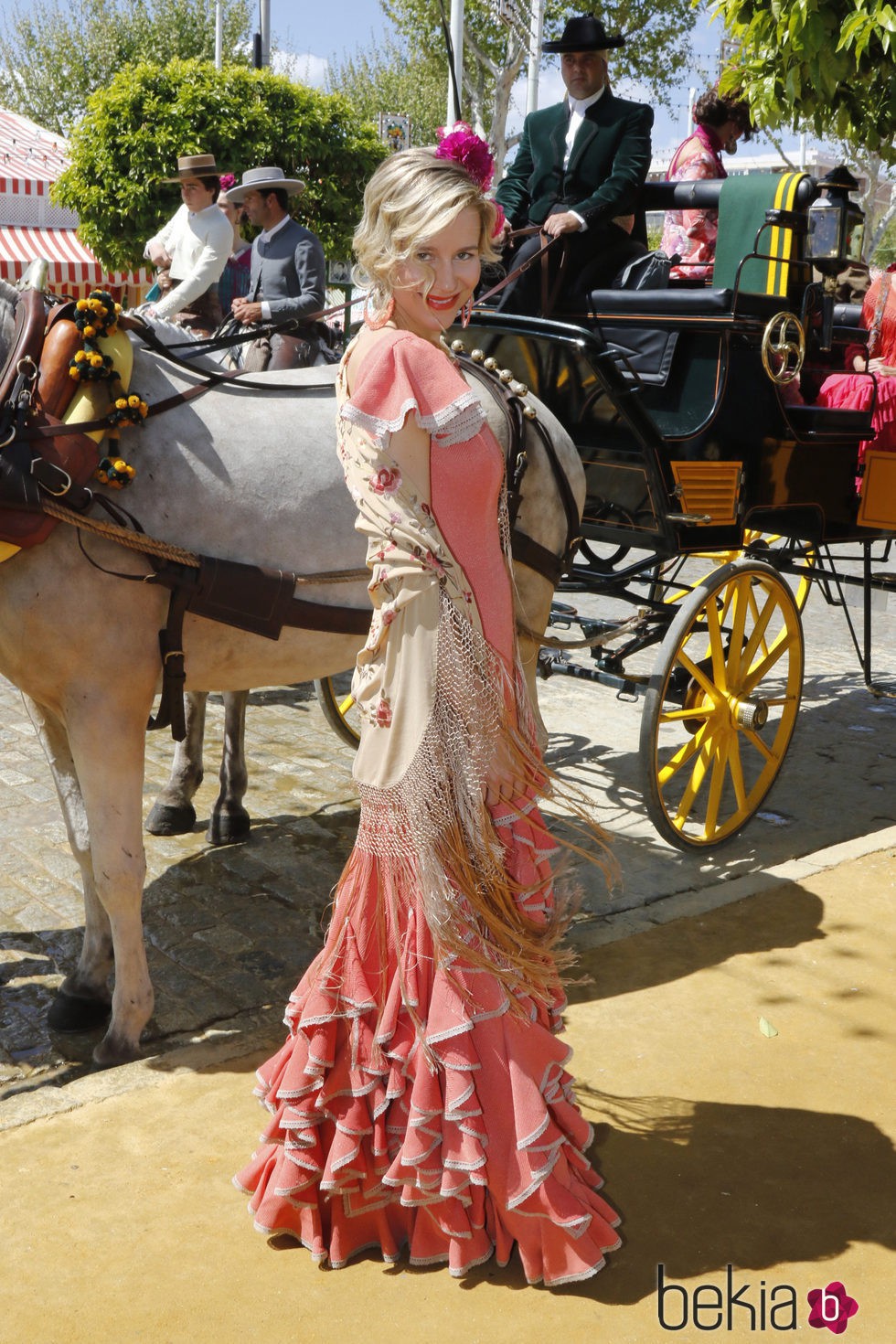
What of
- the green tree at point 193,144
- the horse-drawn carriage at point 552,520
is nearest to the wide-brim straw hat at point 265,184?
the horse-drawn carriage at point 552,520

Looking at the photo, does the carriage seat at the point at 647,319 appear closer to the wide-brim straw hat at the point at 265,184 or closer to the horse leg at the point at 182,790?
the wide-brim straw hat at the point at 265,184

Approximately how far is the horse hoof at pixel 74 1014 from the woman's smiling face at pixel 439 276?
2327 mm

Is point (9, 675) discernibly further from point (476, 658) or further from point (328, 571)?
point (476, 658)

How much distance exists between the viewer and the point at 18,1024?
3818 mm

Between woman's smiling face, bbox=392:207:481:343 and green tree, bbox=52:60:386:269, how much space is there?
14.6m

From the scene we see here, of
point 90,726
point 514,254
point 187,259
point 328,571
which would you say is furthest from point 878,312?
point 90,726

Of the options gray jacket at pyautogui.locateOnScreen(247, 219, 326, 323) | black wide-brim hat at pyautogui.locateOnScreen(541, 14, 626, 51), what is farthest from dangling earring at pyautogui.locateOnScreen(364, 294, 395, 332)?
gray jacket at pyautogui.locateOnScreen(247, 219, 326, 323)

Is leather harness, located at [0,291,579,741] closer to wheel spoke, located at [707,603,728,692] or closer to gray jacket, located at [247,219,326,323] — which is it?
wheel spoke, located at [707,603,728,692]

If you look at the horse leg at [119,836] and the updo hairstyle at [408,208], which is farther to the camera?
the horse leg at [119,836]

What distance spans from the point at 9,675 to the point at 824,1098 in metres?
Answer: 2.49

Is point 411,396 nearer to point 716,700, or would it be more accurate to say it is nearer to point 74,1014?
point 74,1014

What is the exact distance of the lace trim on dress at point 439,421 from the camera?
238 centimetres

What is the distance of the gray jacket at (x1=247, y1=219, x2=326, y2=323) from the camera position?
6645 mm

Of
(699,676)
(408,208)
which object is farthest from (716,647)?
(408,208)
